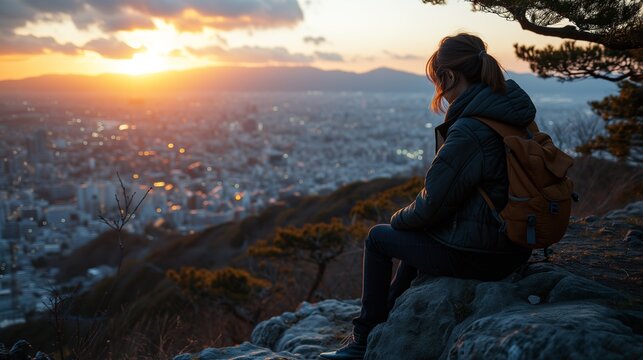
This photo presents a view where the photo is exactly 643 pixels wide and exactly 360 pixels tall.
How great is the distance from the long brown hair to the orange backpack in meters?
0.30

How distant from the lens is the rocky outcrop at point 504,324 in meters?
1.70

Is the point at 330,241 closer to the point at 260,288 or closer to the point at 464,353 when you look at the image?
the point at 260,288

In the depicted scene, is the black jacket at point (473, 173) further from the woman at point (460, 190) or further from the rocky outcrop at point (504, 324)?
the rocky outcrop at point (504, 324)

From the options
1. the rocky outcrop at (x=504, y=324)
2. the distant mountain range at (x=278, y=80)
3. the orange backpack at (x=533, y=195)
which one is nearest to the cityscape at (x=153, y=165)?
the rocky outcrop at (x=504, y=324)

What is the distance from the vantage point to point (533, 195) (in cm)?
223

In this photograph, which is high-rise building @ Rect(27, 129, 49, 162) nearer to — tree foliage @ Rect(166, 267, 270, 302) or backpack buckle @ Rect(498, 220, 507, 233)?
tree foliage @ Rect(166, 267, 270, 302)

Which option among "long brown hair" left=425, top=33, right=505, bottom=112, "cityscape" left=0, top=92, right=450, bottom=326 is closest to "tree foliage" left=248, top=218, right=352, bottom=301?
"cityscape" left=0, top=92, right=450, bottom=326

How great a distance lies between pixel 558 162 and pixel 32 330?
1175 cm

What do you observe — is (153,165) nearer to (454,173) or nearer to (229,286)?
(229,286)

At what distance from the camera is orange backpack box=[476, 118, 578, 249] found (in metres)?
2.23

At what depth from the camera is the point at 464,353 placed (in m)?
1.94

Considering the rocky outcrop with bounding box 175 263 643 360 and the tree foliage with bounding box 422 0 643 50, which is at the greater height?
the tree foliage with bounding box 422 0 643 50

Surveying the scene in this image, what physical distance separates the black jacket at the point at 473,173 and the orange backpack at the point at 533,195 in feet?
0.23

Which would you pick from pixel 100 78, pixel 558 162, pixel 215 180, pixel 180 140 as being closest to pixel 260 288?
pixel 558 162
